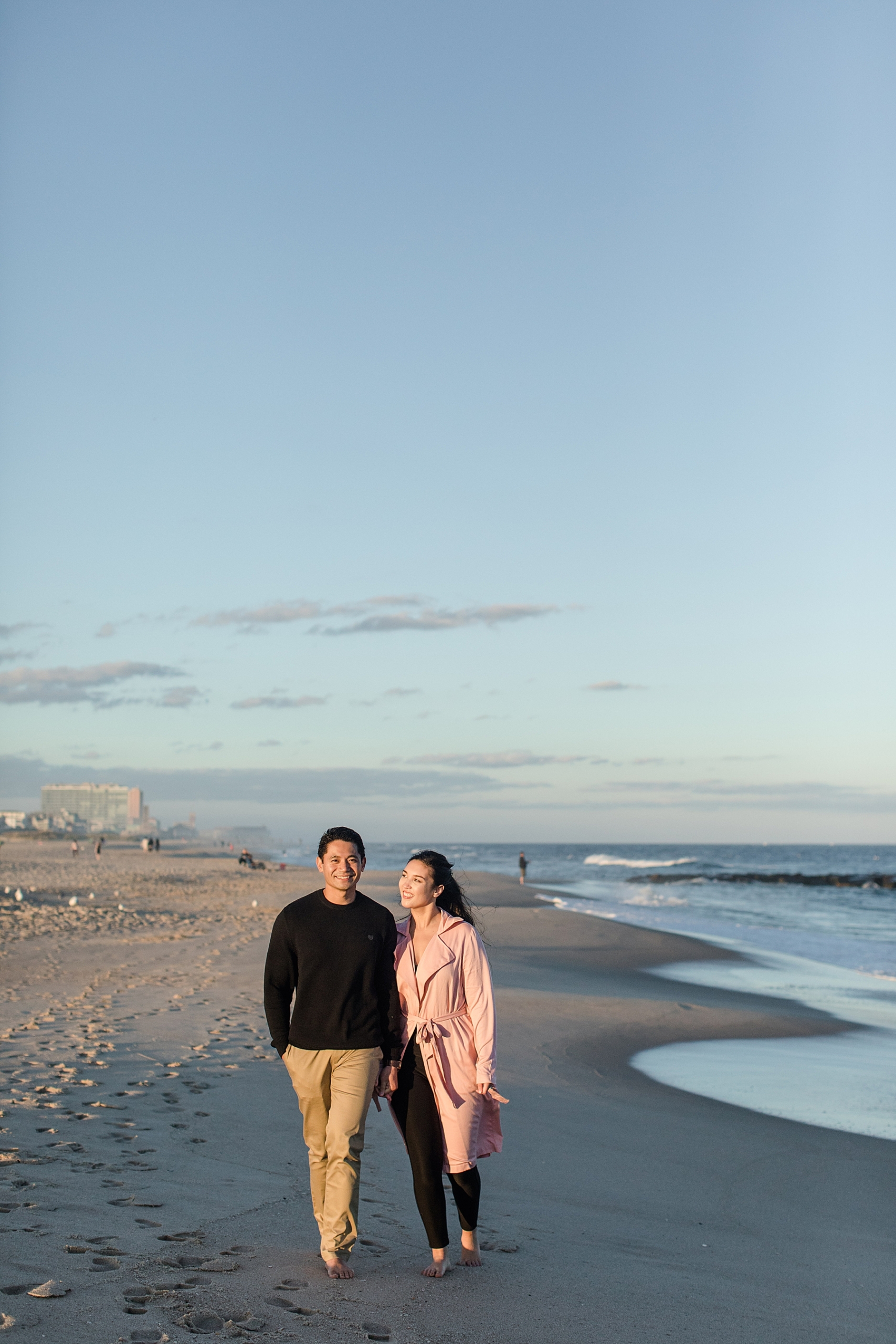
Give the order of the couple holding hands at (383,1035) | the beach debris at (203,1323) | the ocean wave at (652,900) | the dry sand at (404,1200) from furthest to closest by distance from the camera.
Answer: the ocean wave at (652,900) → the couple holding hands at (383,1035) → the dry sand at (404,1200) → the beach debris at (203,1323)

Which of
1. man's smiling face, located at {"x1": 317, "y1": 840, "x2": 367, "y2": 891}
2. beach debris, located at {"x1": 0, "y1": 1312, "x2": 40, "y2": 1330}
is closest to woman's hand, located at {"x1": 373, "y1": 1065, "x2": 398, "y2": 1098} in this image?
man's smiling face, located at {"x1": 317, "y1": 840, "x2": 367, "y2": 891}

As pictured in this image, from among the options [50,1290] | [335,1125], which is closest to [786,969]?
[335,1125]

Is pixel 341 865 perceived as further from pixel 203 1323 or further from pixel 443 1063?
pixel 203 1323

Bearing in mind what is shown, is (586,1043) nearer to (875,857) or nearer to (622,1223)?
(622,1223)

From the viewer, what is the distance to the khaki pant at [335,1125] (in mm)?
3918

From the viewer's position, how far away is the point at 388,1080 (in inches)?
165

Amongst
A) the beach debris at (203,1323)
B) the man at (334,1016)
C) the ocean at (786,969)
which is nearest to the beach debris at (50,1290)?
the beach debris at (203,1323)

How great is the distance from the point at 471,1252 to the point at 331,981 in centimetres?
130

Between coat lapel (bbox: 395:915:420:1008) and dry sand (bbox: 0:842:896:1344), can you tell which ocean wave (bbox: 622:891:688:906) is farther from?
coat lapel (bbox: 395:915:420:1008)

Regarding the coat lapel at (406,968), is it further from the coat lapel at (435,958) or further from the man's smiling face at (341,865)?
the man's smiling face at (341,865)

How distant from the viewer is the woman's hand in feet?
13.8

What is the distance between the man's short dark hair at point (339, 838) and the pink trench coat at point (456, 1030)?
493 millimetres

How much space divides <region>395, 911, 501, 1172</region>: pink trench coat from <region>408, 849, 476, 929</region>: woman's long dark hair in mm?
86

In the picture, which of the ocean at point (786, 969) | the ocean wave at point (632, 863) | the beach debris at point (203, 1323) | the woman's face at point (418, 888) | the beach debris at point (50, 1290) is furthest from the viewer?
the ocean wave at point (632, 863)
